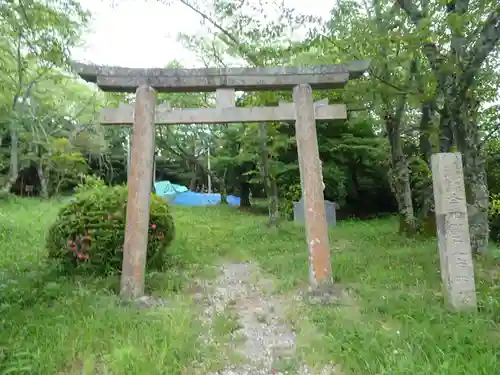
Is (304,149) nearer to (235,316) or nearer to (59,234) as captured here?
(235,316)

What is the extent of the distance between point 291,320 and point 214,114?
9.40 feet

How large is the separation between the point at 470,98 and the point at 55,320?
696cm

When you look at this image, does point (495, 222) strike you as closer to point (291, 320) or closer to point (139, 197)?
point (291, 320)

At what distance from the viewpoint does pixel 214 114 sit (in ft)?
18.2

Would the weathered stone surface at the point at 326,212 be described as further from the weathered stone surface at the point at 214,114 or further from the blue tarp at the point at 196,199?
the blue tarp at the point at 196,199

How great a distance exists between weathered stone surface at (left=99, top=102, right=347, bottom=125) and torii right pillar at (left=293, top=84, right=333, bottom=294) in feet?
0.55

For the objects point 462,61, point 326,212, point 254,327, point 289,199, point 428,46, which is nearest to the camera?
point 254,327

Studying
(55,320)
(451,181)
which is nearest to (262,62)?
(451,181)

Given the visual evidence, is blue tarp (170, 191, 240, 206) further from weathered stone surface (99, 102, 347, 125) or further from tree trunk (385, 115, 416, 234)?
weathered stone surface (99, 102, 347, 125)

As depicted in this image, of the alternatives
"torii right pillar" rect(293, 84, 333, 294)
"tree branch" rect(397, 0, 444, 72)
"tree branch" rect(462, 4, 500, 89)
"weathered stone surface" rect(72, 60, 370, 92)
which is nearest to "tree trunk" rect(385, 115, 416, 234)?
"tree branch" rect(397, 0, 444, 72)

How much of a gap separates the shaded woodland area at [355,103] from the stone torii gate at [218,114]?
136 centimetres

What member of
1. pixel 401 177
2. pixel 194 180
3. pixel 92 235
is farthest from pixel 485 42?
pixel 194 180

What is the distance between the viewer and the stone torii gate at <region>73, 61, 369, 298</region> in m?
5.25

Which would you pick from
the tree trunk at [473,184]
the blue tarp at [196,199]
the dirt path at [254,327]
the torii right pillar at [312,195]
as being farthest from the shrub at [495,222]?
the blue tarp at [196,199]
